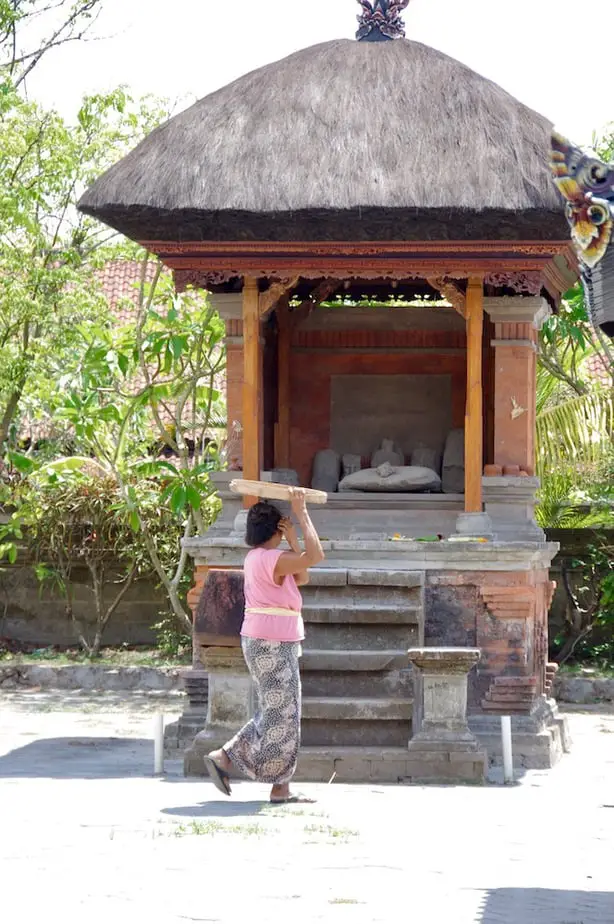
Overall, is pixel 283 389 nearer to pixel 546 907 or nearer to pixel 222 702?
pixel 222 702

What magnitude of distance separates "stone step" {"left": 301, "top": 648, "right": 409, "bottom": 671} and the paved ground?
43.7 inches

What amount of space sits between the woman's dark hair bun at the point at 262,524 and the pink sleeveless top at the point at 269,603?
0.27 feet

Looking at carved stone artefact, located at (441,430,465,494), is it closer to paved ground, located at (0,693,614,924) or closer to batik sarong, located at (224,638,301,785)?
paved ground, located at (0,693,614,924)

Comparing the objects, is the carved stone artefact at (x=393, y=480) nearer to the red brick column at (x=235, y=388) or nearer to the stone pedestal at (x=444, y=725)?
the red brick column at (x=235, y=388)

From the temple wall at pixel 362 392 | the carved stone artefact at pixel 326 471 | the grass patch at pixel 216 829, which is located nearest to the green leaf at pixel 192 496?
the temple wall at pixel 362 392

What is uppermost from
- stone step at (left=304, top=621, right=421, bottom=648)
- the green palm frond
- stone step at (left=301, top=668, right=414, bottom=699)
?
the green palm frond

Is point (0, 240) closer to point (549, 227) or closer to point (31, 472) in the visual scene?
point (31, 472)

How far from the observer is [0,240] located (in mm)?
15234

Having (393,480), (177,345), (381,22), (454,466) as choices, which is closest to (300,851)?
(393,480)

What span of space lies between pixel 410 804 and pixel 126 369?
7.05m

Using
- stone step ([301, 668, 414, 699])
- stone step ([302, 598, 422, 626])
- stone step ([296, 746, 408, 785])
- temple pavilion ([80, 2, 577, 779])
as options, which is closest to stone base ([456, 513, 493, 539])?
temple pavilion ([80, 2, 577, 779])

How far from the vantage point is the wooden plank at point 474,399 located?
11.6m

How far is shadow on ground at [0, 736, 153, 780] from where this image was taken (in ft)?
32.4

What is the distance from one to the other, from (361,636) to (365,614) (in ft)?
0.54
